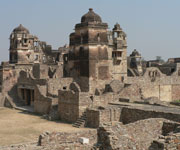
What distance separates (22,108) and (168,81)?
14469 mm

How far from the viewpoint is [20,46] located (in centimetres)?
4141

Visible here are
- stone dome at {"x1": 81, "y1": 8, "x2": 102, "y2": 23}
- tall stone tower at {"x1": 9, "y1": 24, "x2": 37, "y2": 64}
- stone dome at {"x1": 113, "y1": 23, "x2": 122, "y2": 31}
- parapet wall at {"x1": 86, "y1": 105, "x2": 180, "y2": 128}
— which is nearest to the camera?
parapet wall at {"x1": 86, "y1": 105, "x2": 180, "y2": 128}

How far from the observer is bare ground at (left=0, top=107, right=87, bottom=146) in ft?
54.6

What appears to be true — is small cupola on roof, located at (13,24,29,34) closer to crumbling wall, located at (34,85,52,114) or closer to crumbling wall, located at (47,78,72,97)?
crumbling wall, located at (47,78,72,97)

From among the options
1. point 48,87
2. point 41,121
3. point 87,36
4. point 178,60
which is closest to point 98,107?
point 41,121

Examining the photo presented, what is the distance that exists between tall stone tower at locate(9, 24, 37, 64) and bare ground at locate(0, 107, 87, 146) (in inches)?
687

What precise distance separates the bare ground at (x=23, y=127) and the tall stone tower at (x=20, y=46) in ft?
57.3

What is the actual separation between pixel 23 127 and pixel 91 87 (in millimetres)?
8806

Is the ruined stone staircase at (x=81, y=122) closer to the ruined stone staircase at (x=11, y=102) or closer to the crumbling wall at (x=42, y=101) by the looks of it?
the crumbling wall at (x=42, y=101)

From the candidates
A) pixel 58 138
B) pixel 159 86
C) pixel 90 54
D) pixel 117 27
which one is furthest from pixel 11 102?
pixel 58 138

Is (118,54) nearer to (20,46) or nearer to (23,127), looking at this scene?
(20,46)

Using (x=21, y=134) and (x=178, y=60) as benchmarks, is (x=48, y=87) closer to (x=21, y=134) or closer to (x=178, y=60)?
(x=21, y=134)

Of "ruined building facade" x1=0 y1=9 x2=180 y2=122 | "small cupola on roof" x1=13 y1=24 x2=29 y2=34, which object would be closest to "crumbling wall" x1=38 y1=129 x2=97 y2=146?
"ruined building facade" x1=0 y1=9 x2=180 y2=122

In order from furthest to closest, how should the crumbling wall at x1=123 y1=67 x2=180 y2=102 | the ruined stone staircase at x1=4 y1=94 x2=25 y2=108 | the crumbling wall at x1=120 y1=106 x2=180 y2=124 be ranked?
the ruined stone staircase at x1=4 y1=94 x2=25 y2=108
the crumbling wall at x1=123 y1=67 x2=180 y2=102
the crumbling wall at x1=120 y1=106 x2=180 y2=124
